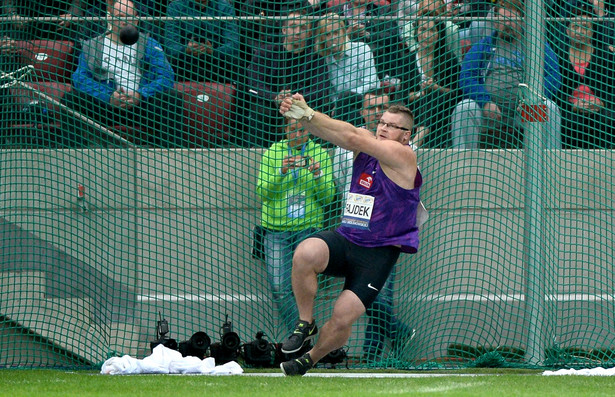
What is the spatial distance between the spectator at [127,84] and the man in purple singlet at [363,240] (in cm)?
225

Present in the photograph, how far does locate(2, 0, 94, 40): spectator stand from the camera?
8.75 metres

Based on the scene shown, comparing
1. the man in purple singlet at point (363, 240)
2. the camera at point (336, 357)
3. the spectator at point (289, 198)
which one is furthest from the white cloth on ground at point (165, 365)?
the man in purple singlet at point (363, 240)

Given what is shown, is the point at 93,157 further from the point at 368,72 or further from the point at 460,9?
the point at 460,9

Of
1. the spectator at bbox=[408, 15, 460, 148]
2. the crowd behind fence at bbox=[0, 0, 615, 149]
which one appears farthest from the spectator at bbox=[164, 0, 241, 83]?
the spectator at bbox=[408, 15, 460, 148]

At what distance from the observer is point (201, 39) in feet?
29.2

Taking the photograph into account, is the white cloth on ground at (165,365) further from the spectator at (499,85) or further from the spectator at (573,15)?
the spectator at (573,15)

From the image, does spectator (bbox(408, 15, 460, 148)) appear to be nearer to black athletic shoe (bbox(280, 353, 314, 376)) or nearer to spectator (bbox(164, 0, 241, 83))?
spectator (bbox(164, 0, 241, 83))

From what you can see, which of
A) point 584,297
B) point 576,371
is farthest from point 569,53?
point 576,371

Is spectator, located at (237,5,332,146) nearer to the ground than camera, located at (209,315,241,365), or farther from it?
farther from it

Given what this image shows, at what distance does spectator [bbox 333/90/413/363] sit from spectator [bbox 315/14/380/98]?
13 centimetres

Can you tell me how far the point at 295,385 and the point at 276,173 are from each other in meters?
2.63

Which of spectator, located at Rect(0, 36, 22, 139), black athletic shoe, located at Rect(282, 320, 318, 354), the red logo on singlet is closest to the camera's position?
black athletic shoe, located at Rect(282, 320, 318, 354)

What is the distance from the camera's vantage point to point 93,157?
890cm

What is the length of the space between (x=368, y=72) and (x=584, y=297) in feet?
8.76
